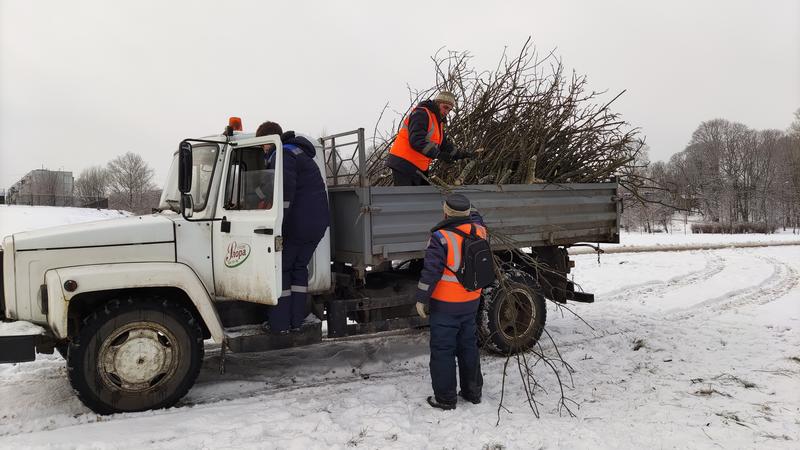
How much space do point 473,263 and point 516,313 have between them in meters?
1.69

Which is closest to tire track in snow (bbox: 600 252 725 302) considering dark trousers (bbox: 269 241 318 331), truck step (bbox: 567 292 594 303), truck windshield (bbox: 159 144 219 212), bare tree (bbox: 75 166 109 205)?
truck step (bbox: 567 292 594 303)

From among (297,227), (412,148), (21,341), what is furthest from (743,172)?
(21,341)

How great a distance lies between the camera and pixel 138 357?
147 inches

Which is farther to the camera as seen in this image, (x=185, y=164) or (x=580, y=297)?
(x=580, y=297)

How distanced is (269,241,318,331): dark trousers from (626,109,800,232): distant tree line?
4669 cm

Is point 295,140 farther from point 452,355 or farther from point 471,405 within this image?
point 471,405

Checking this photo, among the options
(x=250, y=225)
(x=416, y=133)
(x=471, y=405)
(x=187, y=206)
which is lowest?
(x=471, y=405)

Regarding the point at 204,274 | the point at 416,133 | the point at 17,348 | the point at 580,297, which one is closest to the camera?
the point at 17,348

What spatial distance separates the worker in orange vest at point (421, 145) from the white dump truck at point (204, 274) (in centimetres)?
49

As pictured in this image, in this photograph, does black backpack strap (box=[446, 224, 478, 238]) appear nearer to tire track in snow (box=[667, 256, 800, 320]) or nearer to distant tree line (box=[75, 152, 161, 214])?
tire track in snow (box=[667, 256, 800, 320])

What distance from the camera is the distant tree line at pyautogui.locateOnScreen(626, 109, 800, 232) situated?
5028 cm

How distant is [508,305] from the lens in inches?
209

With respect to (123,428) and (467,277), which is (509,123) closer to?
(467,277)

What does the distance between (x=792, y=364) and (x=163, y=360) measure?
5798 mm
